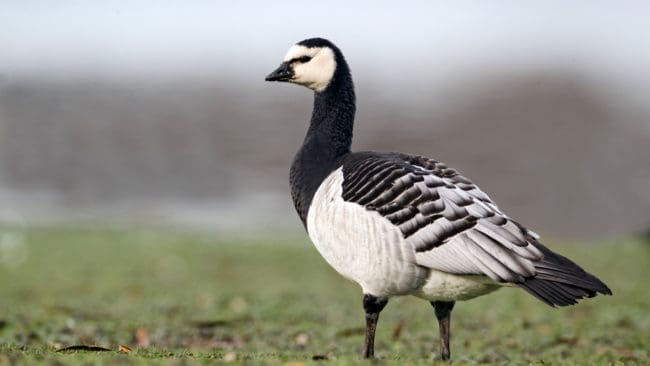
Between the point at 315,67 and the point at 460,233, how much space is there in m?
2.69

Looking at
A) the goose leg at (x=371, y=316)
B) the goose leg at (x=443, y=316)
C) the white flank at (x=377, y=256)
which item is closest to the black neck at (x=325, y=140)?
the white flank at (x=377, y=256)

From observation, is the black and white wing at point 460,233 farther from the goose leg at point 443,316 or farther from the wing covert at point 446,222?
the goose leg at point 443,316

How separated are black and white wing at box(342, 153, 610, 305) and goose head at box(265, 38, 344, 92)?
166 cm

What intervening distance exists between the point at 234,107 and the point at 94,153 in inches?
457

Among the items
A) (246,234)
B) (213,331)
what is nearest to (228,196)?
(246,234)

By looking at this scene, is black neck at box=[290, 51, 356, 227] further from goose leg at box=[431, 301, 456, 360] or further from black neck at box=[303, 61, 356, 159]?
goose leg at box=[431, 301, 456, 360]

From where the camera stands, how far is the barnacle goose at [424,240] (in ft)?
23.0

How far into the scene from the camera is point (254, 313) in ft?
39.5

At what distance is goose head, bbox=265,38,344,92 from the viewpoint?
8953mm

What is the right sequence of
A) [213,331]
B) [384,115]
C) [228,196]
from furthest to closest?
1. [384,115]
2. [228,196]
3. [213,331]

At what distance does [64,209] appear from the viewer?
101 ft

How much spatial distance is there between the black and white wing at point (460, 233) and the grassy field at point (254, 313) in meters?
0.94

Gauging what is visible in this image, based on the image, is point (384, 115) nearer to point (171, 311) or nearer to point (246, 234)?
point (246, 234)

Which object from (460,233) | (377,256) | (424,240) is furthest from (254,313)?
(460,233)
